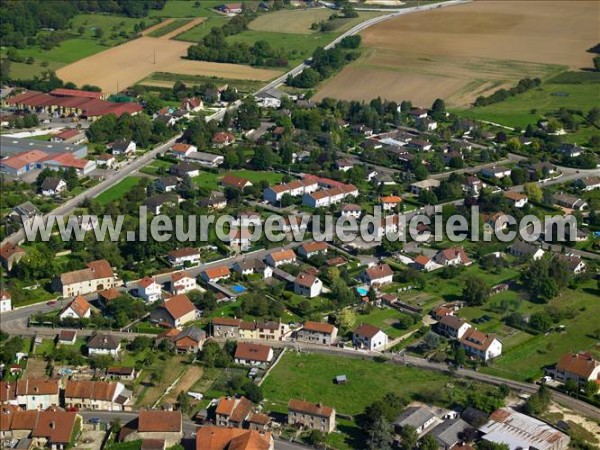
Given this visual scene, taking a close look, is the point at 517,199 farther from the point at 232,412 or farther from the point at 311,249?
the point at 232,412

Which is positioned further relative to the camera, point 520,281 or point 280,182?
point 280,182

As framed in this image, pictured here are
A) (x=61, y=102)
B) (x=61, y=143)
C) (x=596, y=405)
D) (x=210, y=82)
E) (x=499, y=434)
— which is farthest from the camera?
(x=210, y=82)

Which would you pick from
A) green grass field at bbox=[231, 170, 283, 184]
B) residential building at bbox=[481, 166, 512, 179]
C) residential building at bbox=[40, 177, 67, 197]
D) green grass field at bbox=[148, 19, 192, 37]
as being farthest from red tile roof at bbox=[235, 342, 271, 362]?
green grass field at bbox=[148, 19, 192, 37]

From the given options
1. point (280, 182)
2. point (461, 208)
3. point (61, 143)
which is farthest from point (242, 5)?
point (461, 208)

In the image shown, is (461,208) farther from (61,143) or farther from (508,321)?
(61,143)

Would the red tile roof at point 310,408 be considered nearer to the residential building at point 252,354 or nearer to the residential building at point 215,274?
the residential building at point 252,354

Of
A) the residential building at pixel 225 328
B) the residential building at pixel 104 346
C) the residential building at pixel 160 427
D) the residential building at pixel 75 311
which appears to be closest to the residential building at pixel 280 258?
the residential building at pixel 225 328
